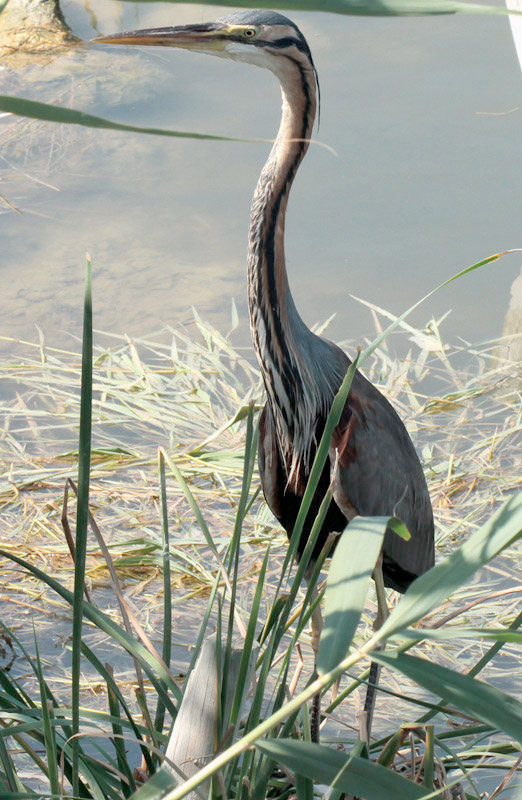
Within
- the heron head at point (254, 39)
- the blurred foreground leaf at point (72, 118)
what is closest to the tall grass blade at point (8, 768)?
the blurred foreground leaf at point (72, 118)

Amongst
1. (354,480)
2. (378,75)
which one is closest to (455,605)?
(354,480)

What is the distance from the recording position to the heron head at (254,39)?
1.95 meters

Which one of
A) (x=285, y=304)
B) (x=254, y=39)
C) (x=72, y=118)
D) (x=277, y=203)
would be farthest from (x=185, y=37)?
(x=72, y=118)

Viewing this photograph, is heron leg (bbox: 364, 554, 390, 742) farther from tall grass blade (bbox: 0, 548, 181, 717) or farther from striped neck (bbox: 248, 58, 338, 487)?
striped neck (bbox: 248, 58, 338, 487)

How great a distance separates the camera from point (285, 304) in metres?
2.10

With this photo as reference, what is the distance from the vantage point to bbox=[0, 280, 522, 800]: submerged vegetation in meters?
1.51

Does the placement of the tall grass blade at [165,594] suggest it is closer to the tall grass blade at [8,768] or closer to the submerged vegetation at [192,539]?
the submerged vegetation at [192,539]

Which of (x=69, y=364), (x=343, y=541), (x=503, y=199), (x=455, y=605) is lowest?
(x=455, y=605)

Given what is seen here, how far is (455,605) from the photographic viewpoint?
281 centimetres

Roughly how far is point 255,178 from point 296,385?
9.15 feet

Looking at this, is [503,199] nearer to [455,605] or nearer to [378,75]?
[378,75]

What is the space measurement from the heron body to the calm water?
1636 mm

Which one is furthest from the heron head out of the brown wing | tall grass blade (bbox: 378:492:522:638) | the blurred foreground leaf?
tall grass blade (bbox: 378:492:522:638)

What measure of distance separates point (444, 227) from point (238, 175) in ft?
3.91
